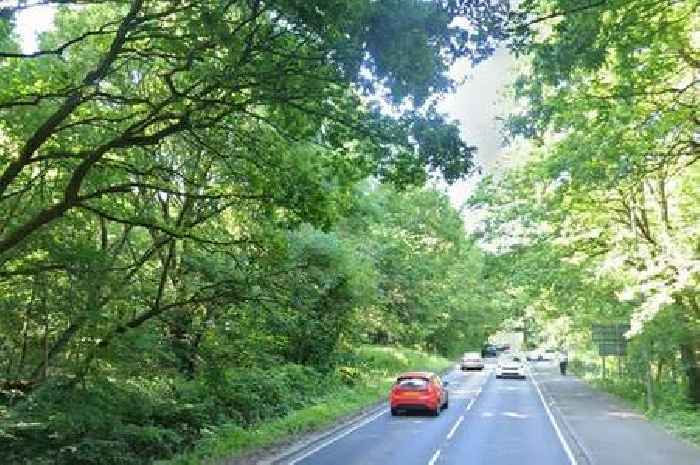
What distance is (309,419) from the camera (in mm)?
23938

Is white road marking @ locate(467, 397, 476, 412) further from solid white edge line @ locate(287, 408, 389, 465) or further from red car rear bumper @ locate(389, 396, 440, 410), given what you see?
solid white edge line @ locate(287, 408, 389, 465)

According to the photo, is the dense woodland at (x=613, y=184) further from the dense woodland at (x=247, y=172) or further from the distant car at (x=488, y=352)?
the distant car at (x=488, y=352)

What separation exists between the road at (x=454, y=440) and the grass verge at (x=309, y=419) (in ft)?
3.28

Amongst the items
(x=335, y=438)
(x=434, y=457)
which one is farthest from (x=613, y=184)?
(x=335, y=438)

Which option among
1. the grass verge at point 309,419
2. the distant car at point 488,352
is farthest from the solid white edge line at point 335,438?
the distant car at point 488,352

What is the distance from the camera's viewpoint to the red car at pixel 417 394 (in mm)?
28828

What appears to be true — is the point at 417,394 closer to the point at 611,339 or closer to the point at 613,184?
the point at 611,339

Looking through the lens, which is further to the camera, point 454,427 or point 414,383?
point 414,383

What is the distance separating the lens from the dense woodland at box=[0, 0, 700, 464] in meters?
9.96

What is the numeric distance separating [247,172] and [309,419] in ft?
36.6

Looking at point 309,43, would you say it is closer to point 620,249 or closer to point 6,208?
point 6,208

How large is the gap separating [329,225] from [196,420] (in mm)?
6708

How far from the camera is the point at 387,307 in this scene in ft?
187

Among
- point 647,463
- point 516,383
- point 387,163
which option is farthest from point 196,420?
point 516,383
